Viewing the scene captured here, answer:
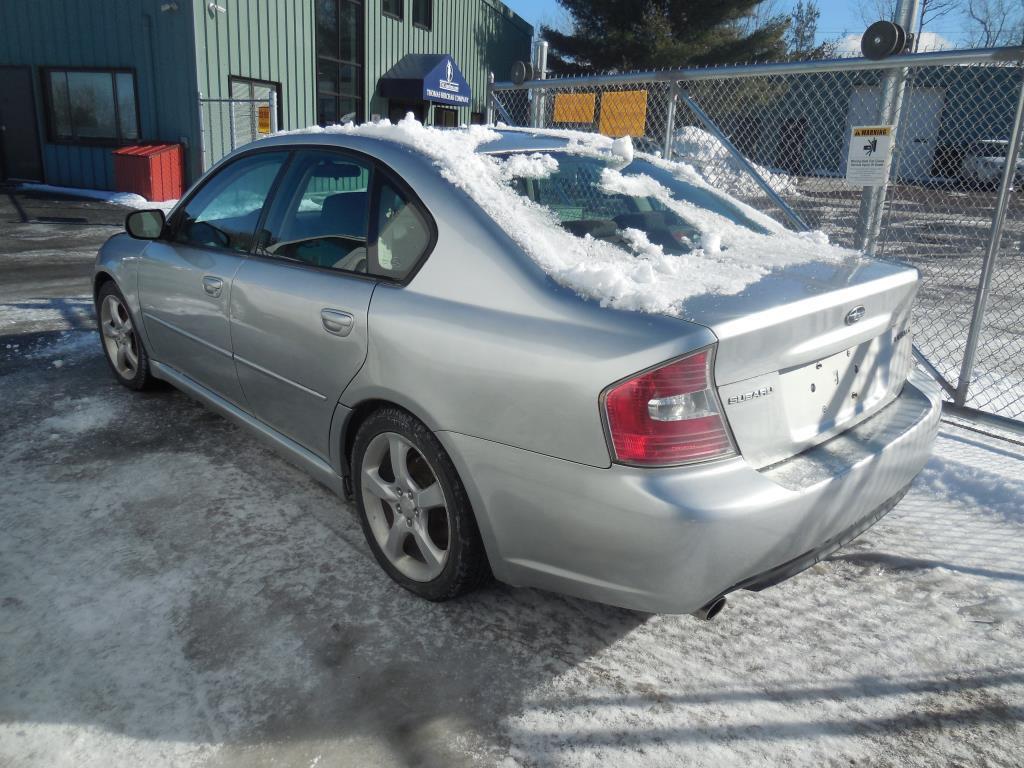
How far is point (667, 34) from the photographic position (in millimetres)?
26688

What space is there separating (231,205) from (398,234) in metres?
1.43

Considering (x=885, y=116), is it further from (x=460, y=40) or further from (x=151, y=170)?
(x=460, y=40)

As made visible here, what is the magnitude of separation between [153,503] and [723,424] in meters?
2.51

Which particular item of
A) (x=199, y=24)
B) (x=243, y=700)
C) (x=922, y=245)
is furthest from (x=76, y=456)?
(x=199, y=24)

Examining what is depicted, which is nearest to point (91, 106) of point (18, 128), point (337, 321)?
point (18, 128)

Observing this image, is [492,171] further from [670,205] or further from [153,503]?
[153,503]

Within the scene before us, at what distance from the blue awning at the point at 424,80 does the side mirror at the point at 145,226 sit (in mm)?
16493

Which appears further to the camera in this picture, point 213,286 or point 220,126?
point 220,126

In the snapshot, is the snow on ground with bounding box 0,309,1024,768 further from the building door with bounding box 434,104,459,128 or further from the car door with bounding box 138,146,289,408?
the building door with bounding box 434,104,459,128

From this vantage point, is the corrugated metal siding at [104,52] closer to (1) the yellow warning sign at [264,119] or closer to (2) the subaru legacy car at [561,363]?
(1) the yellow warning sign at [264,119]

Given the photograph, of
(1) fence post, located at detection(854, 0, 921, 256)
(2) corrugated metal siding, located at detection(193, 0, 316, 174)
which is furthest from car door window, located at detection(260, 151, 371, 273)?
(2) corrugated metal siding, located at detection(193, 0, 316, 174)

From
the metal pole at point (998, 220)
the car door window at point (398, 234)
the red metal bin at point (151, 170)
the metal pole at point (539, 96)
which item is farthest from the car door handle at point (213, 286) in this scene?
the red metal bin at point (151, 170)

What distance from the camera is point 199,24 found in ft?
47.6

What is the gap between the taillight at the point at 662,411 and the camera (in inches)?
80.4
